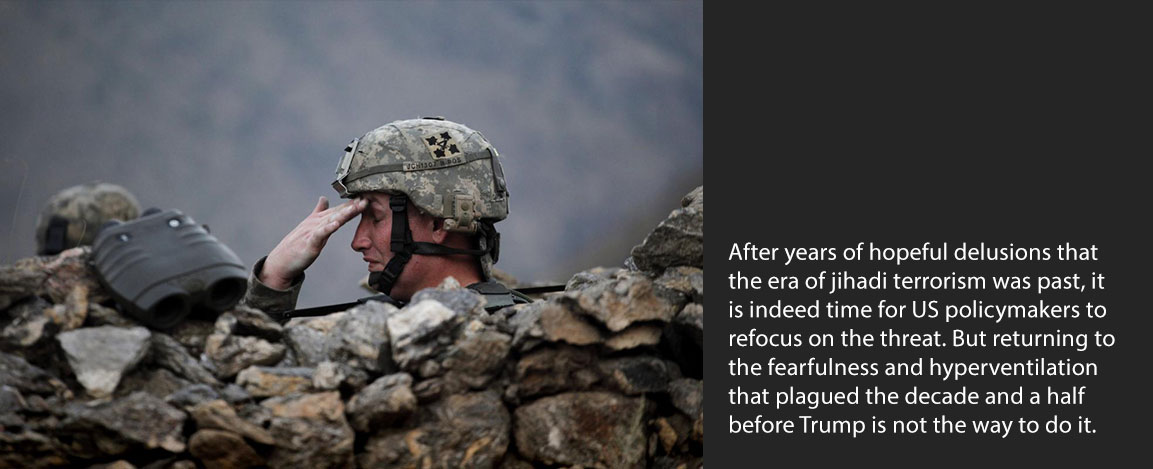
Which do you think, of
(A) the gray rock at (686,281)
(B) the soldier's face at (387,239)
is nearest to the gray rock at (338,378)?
(A) the gray rock at (686,281)

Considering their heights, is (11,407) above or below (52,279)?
below

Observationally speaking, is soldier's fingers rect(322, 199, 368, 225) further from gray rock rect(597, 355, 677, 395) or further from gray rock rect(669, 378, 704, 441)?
gray rock rect(669, 378, 704, 441)

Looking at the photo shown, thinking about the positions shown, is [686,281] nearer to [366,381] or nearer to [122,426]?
[366,381]

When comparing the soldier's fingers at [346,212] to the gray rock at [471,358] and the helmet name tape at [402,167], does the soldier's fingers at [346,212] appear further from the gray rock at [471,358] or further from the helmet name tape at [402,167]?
the gray rock at [471,358]

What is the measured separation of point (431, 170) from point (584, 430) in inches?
93.9

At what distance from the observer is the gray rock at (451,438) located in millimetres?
3459

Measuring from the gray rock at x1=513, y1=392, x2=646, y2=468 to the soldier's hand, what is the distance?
91.0 inches

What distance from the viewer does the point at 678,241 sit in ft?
13.5

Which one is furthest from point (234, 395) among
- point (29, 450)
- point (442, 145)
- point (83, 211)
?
point (442, 145)

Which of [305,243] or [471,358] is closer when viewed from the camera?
[471,358]

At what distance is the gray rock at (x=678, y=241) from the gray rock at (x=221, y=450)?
1.69 meters

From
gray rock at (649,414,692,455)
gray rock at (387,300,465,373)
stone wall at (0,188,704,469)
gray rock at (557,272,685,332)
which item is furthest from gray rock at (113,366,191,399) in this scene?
gray rock at (649,414,692,455)

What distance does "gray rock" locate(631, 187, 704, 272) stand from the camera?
13.4 feet
